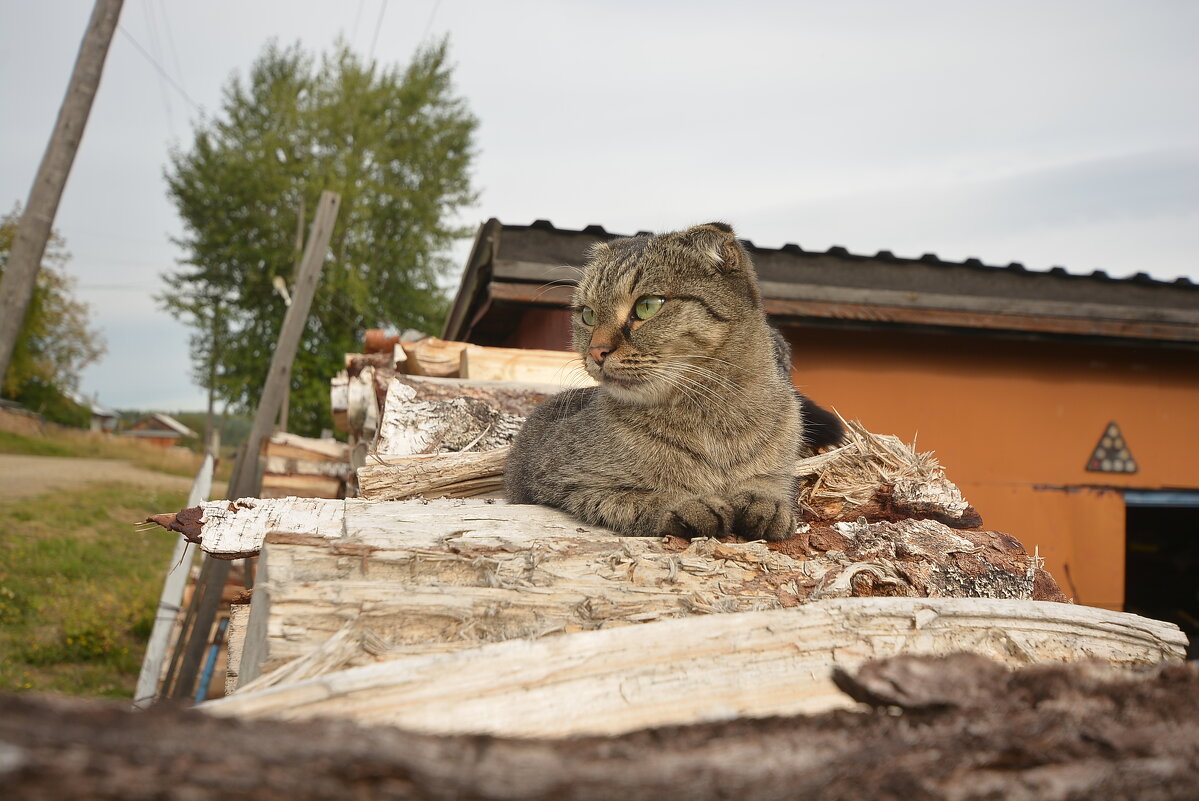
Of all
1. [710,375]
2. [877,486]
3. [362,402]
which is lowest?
[877,486]

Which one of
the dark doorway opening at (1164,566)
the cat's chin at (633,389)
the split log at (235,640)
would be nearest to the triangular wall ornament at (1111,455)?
the dark doorway opening at (1164,566)

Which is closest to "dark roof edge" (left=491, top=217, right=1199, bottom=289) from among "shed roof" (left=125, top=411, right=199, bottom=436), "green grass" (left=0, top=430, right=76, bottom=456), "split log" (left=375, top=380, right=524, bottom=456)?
"split log" (left=375, top=380, right=524, bottom=456)

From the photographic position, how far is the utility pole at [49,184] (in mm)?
6359

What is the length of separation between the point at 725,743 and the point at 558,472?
1.95 meters

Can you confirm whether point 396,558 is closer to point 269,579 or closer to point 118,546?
point 269,579

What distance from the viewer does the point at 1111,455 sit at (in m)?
5.98

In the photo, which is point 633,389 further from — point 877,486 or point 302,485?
point 302,485

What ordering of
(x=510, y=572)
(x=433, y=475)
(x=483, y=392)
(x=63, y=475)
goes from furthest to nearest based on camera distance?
1. (x=63, y=475)
2. (x=483, y=392)
3. (x=433, y=475)
4. (x=510, y=572)

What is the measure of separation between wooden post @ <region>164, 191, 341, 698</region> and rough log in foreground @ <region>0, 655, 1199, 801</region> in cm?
496

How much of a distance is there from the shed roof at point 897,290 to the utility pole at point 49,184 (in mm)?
3544

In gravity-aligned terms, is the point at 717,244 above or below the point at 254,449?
above

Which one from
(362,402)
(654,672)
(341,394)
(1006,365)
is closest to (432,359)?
(362,402)

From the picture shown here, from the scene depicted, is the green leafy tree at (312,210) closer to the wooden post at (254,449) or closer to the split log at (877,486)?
the wooden post at (254,449)

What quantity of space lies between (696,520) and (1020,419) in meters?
4.34
